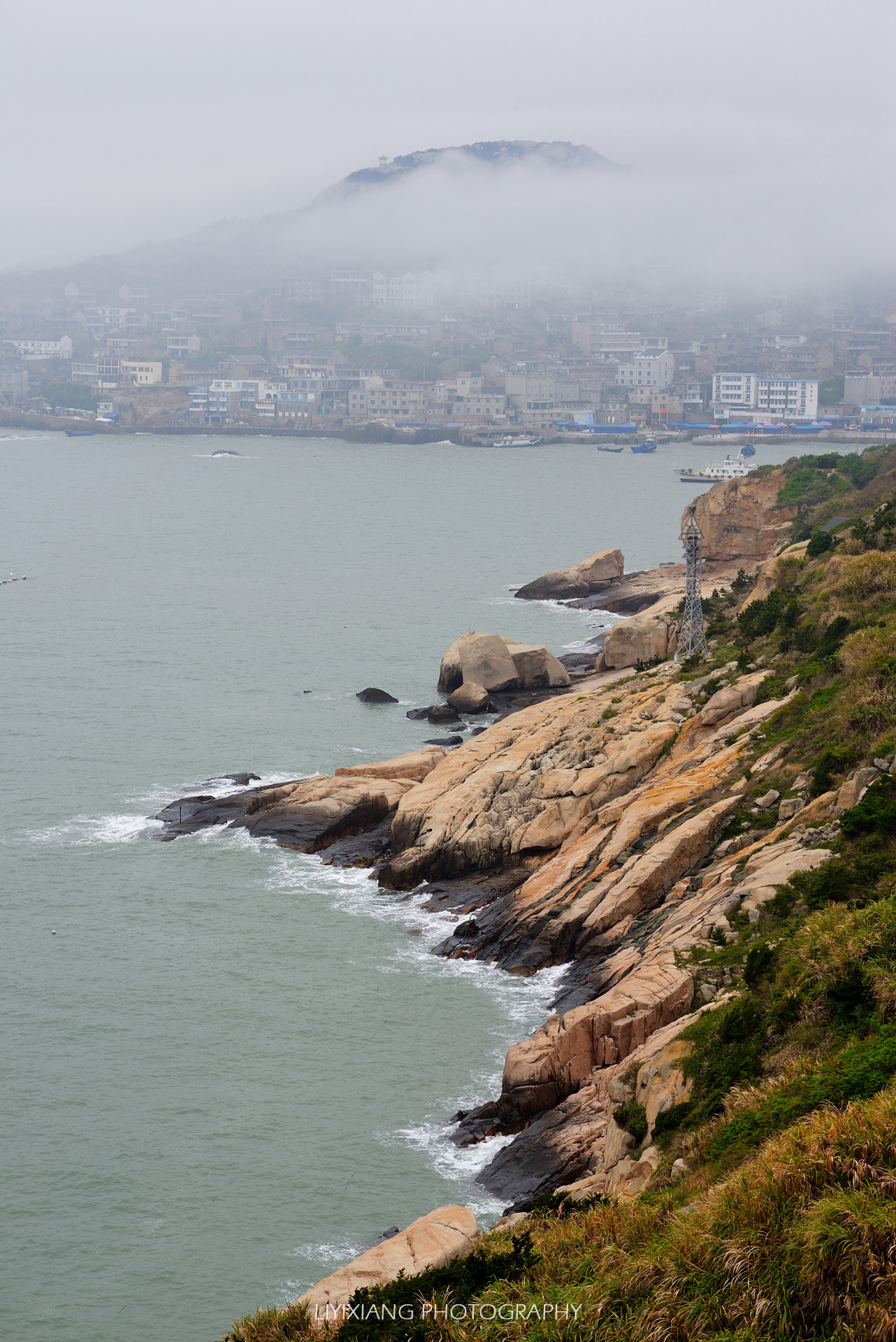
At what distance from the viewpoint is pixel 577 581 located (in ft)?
249

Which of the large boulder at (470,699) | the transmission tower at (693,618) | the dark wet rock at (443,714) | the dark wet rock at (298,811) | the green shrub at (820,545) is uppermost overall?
the green shrub at (820,545)

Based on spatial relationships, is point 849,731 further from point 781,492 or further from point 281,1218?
point 781,492

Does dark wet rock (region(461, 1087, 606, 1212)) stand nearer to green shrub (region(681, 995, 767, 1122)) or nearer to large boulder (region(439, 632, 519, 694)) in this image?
green shrub (region(681, 995, 767, 1122))

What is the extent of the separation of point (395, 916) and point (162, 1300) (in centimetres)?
1359

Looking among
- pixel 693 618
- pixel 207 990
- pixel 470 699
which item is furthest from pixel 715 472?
pixel 207 990

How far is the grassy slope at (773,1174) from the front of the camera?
37.2 ft

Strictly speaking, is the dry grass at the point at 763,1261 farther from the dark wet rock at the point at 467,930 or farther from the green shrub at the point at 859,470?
the green shrub at the point at 859,470

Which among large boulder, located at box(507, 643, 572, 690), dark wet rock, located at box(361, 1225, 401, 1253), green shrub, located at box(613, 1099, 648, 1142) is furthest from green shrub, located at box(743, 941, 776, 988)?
large boulder, located at box(507, 643, 572, 690)

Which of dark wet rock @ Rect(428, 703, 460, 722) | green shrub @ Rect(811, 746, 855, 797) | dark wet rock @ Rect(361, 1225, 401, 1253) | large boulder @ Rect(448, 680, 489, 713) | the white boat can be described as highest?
the white boat

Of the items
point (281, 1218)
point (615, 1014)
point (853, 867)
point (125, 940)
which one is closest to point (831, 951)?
point (853, 867)

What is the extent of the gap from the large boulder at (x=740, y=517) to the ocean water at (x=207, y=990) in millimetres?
9299

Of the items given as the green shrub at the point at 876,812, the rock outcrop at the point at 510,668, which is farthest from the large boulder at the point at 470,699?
the green shrub at the point at 876,812

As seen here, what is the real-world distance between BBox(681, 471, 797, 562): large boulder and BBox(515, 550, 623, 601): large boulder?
240 inches

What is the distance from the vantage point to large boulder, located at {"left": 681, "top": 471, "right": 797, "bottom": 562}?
71000 millimetres
